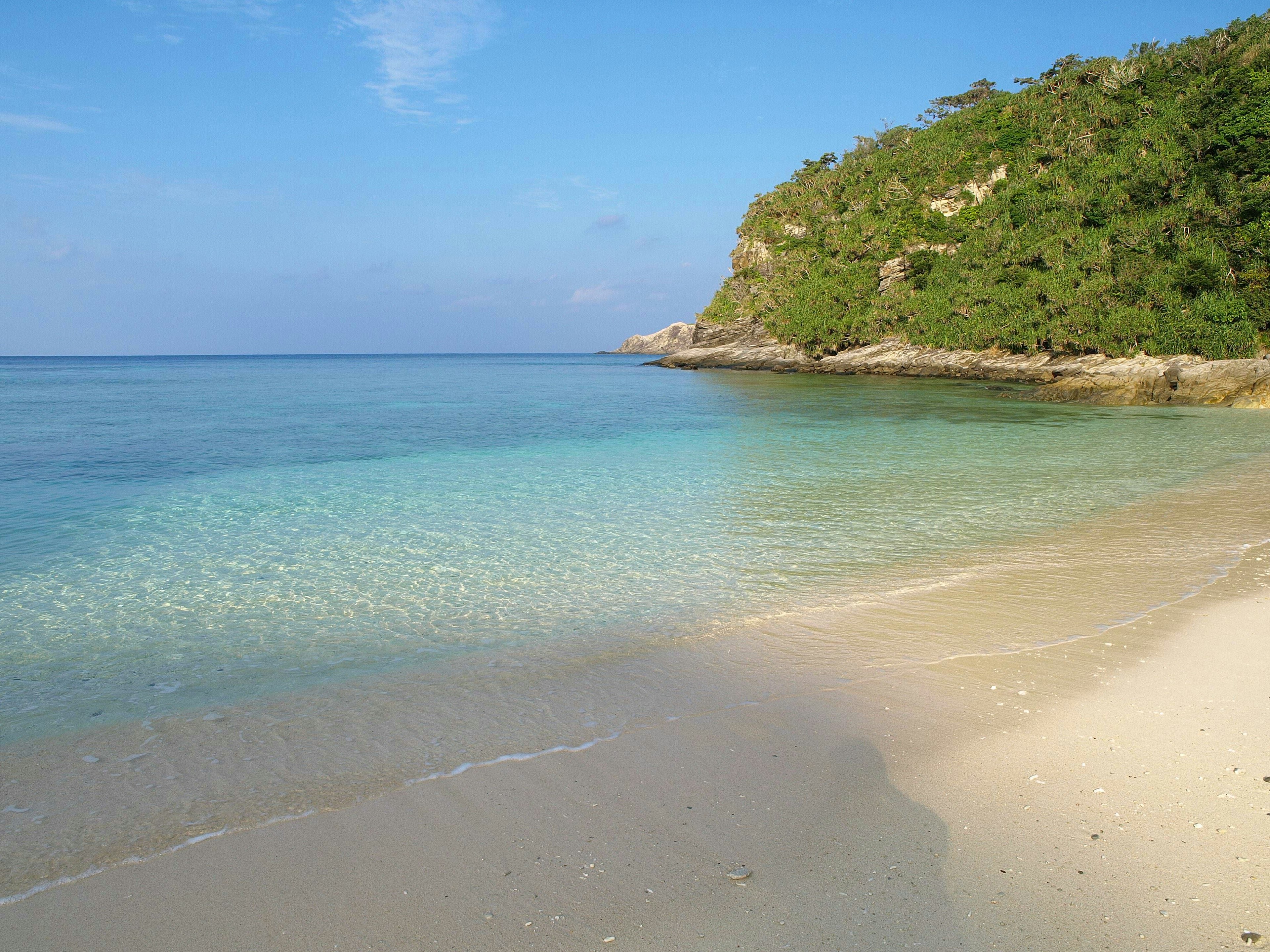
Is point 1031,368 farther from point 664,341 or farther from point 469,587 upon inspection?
point 664,341

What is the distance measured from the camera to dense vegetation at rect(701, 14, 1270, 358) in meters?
34.9

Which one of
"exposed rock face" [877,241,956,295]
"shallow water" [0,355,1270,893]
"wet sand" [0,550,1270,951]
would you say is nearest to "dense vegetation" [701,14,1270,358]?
"exposed rock face" [877,241,956,295]

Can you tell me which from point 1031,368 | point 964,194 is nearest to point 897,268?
point 964,194

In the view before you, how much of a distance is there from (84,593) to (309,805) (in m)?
4.58

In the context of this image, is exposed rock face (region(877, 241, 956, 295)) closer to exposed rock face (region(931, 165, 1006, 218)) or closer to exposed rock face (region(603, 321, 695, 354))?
exposed rock face (region(931, 165, 1006, 218))

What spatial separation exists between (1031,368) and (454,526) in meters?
42.6

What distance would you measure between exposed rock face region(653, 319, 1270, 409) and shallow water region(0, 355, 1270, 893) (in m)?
14.1

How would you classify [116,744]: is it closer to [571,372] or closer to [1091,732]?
[1091,732]

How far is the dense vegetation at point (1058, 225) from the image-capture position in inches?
1375

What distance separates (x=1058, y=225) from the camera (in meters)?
44.8

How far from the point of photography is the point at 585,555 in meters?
7.39

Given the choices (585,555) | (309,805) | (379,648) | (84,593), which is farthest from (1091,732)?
(84,593)

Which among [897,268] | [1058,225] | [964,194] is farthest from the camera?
[897,268]

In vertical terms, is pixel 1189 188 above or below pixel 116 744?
above
